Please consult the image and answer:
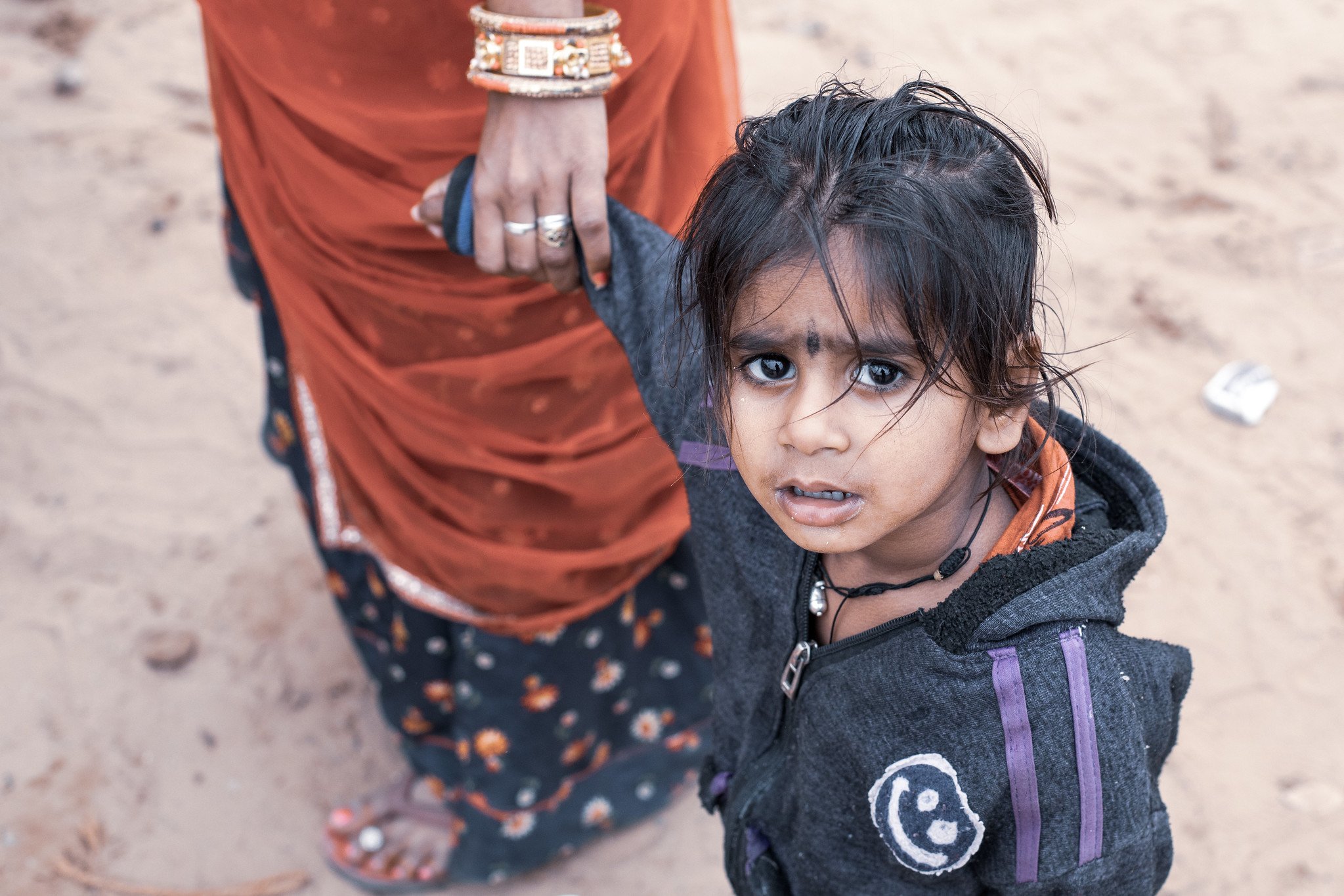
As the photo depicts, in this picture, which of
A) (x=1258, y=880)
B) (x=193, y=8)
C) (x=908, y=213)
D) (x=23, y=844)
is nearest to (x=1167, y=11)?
(x=1258, y=880)

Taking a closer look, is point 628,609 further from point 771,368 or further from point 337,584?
point 771,368

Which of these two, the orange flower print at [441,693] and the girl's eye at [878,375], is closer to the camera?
the girl's eye at [878,375]

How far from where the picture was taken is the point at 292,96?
144 cm

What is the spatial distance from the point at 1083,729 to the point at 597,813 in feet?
4.59

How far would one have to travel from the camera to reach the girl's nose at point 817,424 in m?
0.94

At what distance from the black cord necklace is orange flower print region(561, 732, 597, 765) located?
94 centimetres

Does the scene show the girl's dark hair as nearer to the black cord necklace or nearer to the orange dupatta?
the black cord necklace

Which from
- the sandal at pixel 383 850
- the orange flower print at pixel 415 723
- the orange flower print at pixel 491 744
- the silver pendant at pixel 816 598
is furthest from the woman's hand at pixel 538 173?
the sandal at pixel 383 850

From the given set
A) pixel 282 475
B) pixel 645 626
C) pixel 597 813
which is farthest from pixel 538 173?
pixel 282 475

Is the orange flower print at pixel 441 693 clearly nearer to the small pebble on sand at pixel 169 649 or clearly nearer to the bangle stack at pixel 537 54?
the small pebble on sand at pixel 169 649

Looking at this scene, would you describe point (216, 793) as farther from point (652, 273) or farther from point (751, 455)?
point (751, 455)

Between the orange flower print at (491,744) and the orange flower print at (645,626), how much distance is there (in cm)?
28

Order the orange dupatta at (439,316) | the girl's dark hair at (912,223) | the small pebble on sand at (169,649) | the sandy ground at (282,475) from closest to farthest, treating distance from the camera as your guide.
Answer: the girl's dark hair at (912,223) < the orange dupatta at (439,316) < the sandy ground at (282,475) < the small pebble on sand at (169,649)

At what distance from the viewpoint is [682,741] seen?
2219 mm
